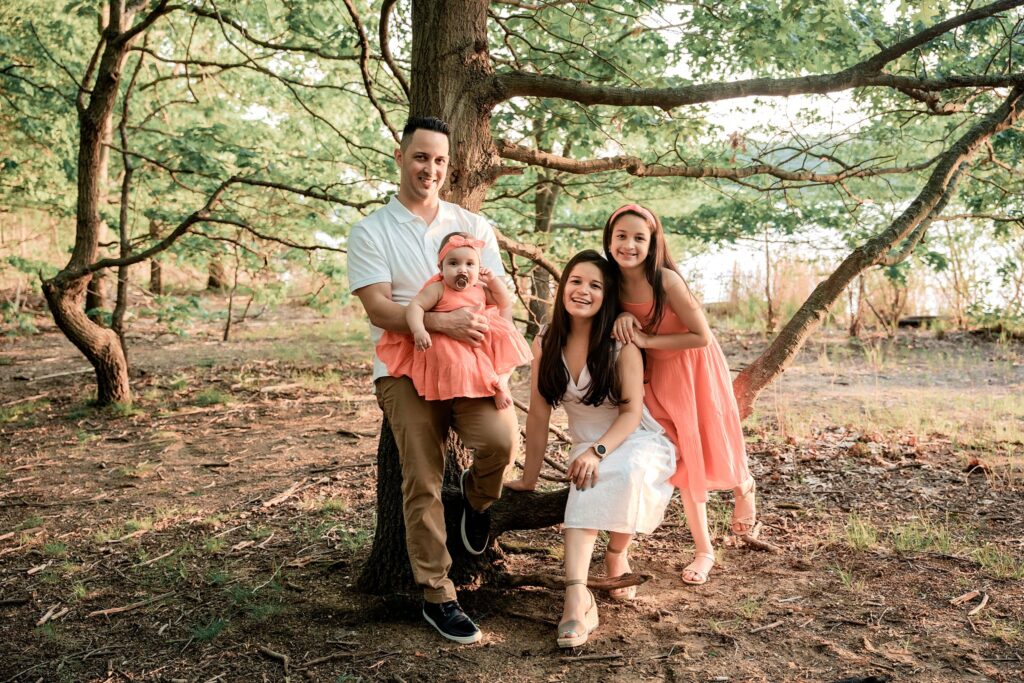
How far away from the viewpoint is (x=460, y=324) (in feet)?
10.2

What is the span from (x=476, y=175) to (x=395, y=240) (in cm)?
75

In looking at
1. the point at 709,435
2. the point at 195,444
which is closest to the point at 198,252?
the point at 195,444

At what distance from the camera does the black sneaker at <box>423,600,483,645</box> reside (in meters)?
3.25

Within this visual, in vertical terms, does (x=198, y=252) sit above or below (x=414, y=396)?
above

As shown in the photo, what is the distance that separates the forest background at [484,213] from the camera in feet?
12.7

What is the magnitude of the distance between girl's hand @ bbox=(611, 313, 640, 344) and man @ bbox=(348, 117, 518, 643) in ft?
1.94

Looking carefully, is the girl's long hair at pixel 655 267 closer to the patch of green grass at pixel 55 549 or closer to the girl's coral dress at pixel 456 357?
the girl's coral dress at pixel 456 357

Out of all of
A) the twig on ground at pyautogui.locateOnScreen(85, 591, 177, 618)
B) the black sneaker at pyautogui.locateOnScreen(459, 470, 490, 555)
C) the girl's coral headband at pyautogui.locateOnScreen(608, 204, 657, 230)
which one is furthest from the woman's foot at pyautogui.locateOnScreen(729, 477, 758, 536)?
the twig on ground at pyautogui.locateOnScreen(85, 591, 177, 618)

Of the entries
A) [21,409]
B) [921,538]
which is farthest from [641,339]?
[21,409]

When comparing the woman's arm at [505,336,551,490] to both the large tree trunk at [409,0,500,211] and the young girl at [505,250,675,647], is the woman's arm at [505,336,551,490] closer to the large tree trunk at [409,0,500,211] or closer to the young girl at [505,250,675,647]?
the young girl at [505,250,675,647]

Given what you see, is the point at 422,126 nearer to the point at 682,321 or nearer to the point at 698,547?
the point at 682,321

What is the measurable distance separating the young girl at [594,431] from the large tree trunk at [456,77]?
0.76 metres

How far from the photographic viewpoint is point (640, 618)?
11.5ft

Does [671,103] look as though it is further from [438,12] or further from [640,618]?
[640,618]
